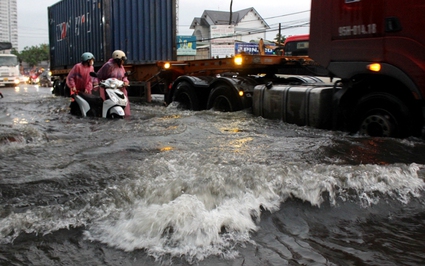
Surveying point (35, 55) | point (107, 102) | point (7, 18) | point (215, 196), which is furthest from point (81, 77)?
point (35, 55)

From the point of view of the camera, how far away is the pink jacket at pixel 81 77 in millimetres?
8930

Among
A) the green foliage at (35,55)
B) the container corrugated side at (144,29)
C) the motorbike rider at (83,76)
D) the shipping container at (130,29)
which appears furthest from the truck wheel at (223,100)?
the green foliage at (35,55)

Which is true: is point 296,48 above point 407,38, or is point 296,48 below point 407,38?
above

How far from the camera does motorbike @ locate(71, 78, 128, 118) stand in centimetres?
796

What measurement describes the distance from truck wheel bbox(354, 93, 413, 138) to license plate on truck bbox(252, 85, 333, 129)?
0.73 metres

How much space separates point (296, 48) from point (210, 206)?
10499 mm

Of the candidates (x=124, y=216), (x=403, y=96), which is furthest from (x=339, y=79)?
(x=124, y=216)

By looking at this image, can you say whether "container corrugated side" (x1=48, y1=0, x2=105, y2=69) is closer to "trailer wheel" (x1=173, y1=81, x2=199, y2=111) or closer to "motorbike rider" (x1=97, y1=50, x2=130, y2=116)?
"trailer wheel" (x1=173, y1=81, x2=199, y2=111)

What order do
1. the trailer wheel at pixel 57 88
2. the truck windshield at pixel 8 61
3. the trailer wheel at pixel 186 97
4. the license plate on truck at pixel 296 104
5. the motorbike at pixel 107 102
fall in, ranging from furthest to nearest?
1. the truck windshield at pixel 8 61
2. the trailer wheel at pixel 57 88
3. the trailer wheel at pixel 186 97
4. the motorbike at pixel 107 102
5. the license plate on truck at pixel 296 104

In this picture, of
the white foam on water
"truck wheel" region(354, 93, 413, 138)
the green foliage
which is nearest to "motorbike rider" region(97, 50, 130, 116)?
the white foam on water

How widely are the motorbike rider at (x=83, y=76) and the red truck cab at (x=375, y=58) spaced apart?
474cm

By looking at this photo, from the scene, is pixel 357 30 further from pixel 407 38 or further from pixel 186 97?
pixel 186 97

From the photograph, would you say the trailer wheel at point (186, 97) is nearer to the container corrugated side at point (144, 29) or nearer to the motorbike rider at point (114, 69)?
the motorbike rider at point (114, 69)

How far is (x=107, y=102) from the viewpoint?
26.2 ft
